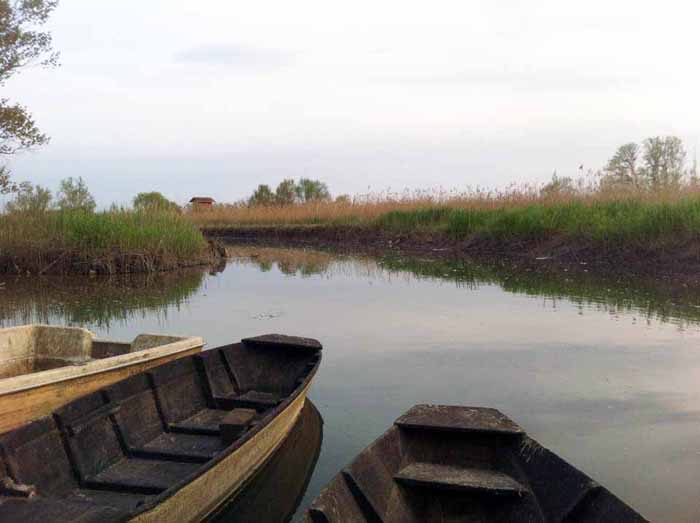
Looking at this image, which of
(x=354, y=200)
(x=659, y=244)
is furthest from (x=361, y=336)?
(x=354, y=200)

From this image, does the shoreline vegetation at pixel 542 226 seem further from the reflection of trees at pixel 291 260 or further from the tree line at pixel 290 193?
the tree line at pixel 290 193

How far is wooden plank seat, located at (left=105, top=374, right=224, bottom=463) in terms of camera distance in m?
4.02

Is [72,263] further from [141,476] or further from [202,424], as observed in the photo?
[141,476]

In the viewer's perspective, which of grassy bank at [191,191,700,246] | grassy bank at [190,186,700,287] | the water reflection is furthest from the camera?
grassy bank at [191,191,700,246]

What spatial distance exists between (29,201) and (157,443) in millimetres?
12493

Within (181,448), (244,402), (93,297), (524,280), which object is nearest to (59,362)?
(244,402)

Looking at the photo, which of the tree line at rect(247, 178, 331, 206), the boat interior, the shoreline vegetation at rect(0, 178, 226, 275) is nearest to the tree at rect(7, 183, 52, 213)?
the shoreline vegetation at rect(0, 178, 226, 275)

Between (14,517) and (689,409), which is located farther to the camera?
(689,409)

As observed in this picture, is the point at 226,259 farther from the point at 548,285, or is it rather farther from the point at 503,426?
the point at 503,426

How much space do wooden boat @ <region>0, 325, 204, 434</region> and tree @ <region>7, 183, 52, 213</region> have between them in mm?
9955

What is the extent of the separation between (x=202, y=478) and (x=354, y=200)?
24168 mm

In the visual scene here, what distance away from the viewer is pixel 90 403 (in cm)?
382

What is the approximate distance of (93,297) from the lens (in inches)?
439

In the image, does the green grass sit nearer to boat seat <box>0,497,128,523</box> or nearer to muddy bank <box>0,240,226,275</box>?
muddy bank <box>0,240,226,275</box>
